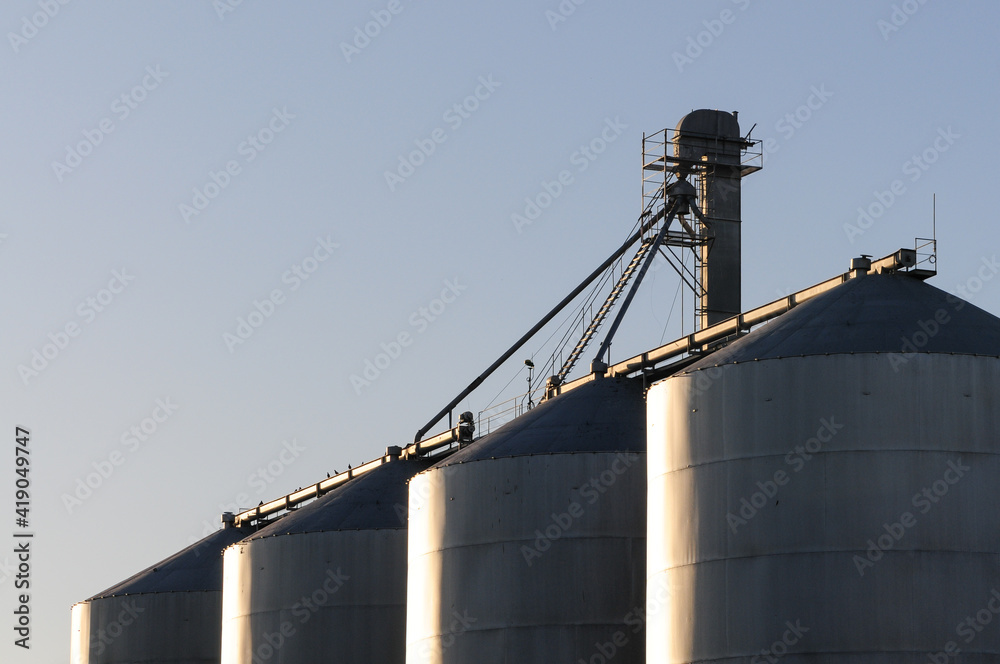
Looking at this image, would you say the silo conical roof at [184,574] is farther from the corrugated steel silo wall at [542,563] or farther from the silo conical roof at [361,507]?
the corrugated steel silo wall at [542,563]

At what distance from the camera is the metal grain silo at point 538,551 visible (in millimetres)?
40156

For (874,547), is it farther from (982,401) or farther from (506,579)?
(506,579)

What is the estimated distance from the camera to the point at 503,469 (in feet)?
136

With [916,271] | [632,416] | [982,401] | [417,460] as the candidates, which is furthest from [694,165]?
[982,401]

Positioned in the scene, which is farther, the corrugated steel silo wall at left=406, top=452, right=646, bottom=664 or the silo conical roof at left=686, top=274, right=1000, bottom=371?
the corrugated steel silo wall at left=406, top=452, right=646, bottom=664

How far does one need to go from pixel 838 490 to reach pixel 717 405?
127 inches
